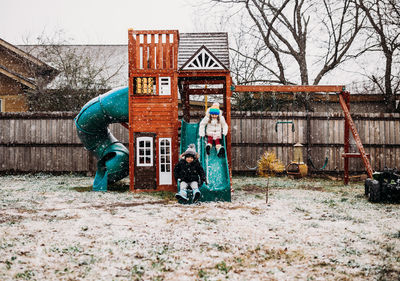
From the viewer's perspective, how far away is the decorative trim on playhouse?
9.41 m

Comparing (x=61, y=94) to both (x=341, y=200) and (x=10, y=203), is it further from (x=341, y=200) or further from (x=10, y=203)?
(x=341, y=200)

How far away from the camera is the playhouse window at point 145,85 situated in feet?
31.6

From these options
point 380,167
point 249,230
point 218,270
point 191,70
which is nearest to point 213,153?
point 191,70

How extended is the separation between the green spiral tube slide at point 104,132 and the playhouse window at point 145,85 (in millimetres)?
384

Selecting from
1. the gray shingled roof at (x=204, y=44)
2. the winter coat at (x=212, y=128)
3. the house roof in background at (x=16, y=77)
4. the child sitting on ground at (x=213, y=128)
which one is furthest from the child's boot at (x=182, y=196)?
the house roof in background at (x=16, y=77)

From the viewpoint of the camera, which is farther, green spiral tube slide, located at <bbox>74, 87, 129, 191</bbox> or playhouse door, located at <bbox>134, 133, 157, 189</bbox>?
green spiral tube slide, located at <bbox>74, 87, 129, 191</bbox>

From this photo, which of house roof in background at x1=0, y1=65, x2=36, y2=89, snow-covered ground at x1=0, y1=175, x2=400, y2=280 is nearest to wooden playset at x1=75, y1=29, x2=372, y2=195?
snow-covered ground at x1=0, y1=175, x2=400, y2=280

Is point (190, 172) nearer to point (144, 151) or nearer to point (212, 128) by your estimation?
point (212, 128)

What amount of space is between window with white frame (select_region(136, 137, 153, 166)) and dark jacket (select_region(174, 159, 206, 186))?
1934mm

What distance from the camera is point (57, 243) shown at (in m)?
4.29

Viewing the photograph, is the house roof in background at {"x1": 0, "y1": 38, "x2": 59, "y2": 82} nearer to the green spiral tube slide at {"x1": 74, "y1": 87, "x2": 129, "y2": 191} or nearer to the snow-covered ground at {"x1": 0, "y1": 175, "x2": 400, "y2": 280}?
the green spiral tube slide at {"x1": 74, "y1": 87, "x2": 129, "y2": 191}

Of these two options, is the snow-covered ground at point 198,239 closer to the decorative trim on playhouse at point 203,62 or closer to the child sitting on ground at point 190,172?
the child sitting on ground at point 190,172

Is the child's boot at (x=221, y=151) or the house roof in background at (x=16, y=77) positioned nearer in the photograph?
the child's boot at (x=221, y=151)

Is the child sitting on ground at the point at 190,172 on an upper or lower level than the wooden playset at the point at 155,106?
lower
